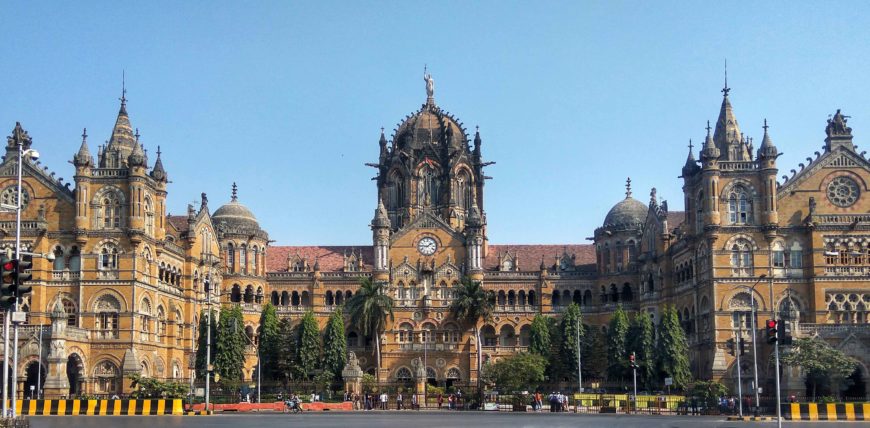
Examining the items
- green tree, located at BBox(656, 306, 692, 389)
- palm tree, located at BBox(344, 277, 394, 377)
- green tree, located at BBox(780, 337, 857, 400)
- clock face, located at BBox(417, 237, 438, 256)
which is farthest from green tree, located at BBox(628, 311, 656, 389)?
clock face, located at BBox(417, 237, 438, 256)

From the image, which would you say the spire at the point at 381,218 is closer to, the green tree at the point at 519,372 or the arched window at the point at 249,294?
the arched window at the point at 249,294

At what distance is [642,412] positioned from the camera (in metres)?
83.6

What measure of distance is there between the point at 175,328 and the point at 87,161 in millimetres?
18406

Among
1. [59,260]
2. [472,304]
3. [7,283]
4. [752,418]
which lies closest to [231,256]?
[59,260]

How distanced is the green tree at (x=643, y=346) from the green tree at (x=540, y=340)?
10303 millimetres

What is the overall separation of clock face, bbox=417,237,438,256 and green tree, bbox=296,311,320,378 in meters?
20.9

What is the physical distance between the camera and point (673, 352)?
99250 mm

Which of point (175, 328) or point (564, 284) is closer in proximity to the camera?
point (175, 328)

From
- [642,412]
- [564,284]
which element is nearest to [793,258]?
[642,412]

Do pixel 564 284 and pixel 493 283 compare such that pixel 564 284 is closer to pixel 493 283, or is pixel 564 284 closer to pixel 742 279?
pixel 493 283

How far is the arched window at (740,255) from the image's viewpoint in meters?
99.6

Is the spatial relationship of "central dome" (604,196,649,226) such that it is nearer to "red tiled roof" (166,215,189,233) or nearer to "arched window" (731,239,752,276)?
"arched window" (731,239,752,276)

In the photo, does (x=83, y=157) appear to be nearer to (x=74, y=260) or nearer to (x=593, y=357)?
(x=74, y=260)

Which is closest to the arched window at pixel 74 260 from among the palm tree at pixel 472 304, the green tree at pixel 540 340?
the palm tree at pixel 472 304
